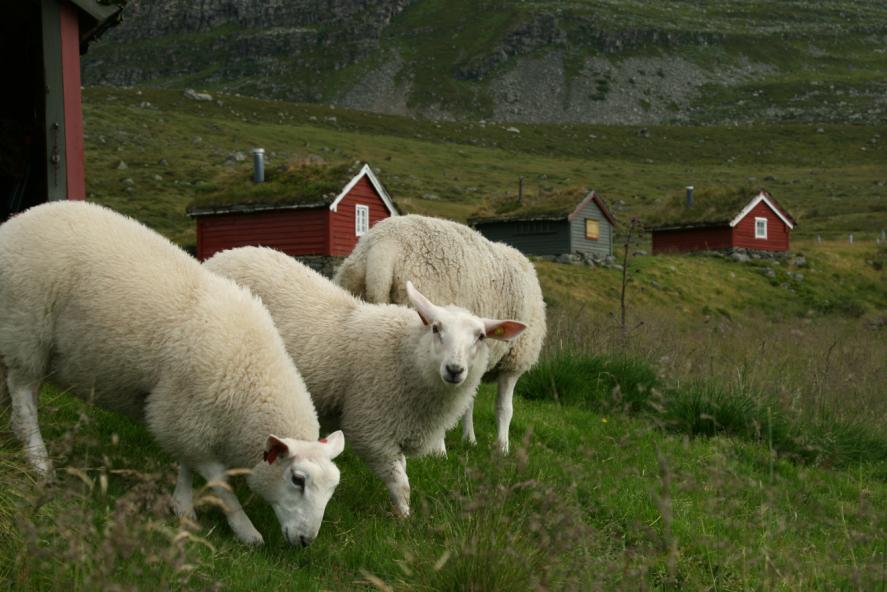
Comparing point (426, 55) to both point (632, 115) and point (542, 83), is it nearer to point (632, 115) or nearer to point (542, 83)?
point (542, 83)

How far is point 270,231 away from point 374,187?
4.44 metres

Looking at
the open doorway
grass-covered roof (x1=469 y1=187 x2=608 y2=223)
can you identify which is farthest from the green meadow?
grass-covered roof (x1=469 y1=187 x2=608 y2=223)

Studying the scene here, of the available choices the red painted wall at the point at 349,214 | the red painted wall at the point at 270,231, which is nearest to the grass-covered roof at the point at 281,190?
the red painted wall at the point at 270,231

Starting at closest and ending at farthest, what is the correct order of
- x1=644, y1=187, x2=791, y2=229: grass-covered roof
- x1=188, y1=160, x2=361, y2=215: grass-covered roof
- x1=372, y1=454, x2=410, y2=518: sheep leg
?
1. x1=372, y1=454, x2=410, y2=518: sheep leg
2. x1=188, y1=160, x2=361, y2=215: grass-covered roof
3. x1=644, y1=187, x2=791, y2=229: grass-covered roof

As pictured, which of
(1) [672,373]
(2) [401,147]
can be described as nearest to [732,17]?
(2) [401,147]

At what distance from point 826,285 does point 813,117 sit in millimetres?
90749

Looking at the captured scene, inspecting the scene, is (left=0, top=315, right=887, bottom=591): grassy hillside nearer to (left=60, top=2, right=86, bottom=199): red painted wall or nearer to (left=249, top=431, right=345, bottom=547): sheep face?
(left=249, top=431, right=345, bottom=547): sheep face

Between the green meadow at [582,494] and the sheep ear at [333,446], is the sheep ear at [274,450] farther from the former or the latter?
the green meadow at [582,494]

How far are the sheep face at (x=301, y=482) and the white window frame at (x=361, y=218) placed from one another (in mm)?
30567

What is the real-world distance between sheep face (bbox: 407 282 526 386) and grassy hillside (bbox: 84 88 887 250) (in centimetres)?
3187

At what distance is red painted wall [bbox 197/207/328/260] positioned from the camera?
3400 centimetres

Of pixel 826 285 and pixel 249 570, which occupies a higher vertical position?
pixel 249 570

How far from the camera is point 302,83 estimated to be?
168 meters

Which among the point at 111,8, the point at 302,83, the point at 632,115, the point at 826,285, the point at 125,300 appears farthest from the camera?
the point at 302,83
